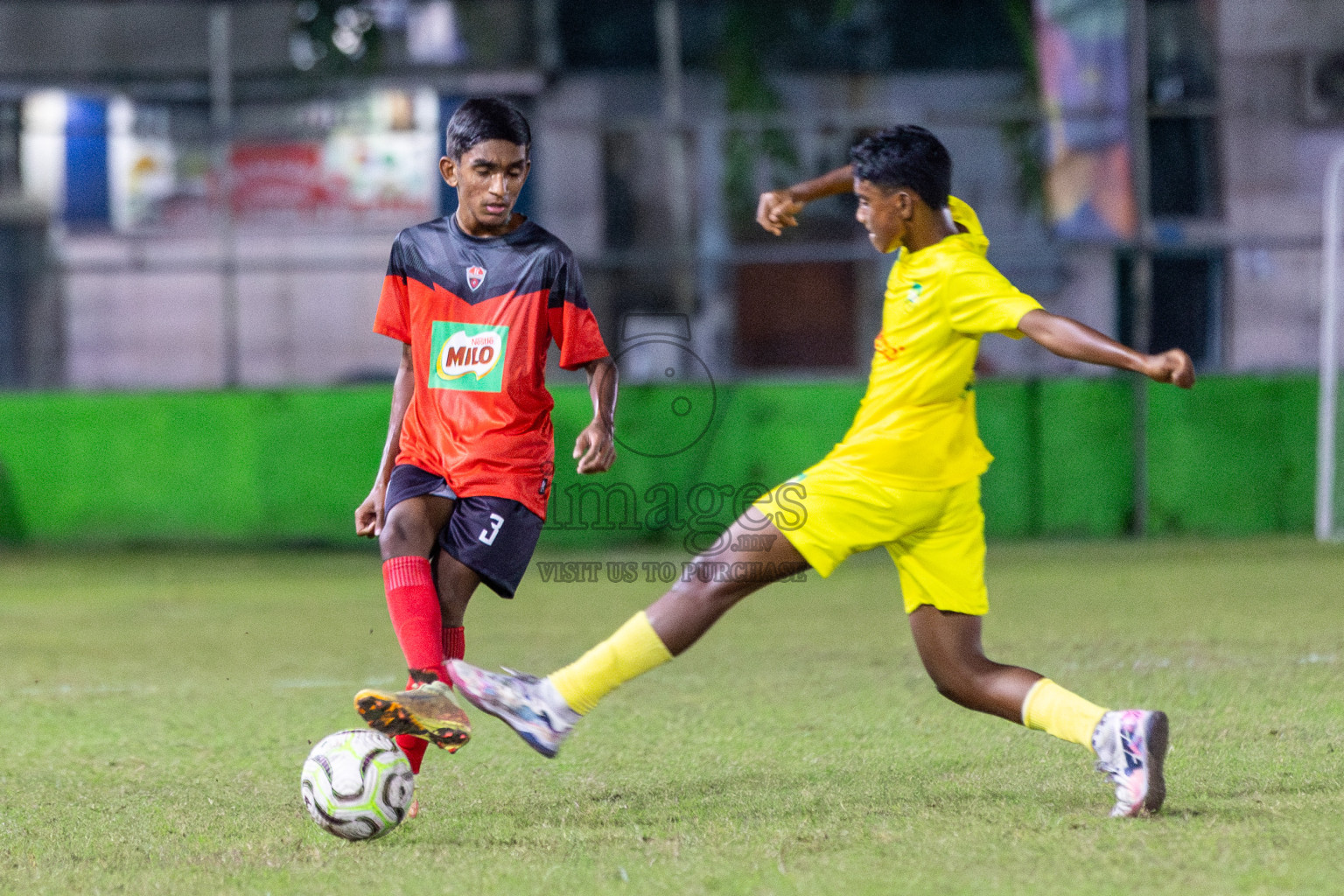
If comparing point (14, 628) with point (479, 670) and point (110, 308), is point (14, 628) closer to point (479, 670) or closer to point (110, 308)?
point (479, 670)

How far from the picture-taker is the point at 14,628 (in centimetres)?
865

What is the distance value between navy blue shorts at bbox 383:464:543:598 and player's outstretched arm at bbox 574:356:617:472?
23cm

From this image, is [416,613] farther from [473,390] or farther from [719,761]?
[719,761]

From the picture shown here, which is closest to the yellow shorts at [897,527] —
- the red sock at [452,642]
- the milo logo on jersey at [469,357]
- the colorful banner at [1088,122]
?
the milo logo on jersey at [469,357]

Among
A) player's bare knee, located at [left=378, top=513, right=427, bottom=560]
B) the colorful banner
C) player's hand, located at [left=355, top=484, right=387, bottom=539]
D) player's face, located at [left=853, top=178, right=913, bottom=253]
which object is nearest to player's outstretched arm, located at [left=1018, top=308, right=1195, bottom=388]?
player's face, located at [left=853, top=178, right=913, bottom=253]

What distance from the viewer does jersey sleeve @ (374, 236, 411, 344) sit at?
434 centimetres

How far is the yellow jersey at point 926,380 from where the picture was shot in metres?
3.97

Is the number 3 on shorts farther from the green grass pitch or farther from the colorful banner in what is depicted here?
the colorful banner

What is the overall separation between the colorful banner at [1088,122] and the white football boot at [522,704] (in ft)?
35.7

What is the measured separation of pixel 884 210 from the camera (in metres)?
4.08

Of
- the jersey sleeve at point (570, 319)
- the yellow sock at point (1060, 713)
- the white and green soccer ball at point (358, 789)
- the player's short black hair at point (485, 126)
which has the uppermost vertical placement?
the player's short black hair at point (485, 126)

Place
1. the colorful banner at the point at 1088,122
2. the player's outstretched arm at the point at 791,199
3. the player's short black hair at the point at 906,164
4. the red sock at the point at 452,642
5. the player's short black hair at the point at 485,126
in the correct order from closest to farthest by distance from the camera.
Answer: the player's short black hair at the point at 906,164 → the player's short black hair at the point at 485,126 → the red sock at the point at 452,642 → the player's outstretched arm at the point at 791,199 → the colorful banner at the point at 1088,122

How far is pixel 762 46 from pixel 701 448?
26.3ft

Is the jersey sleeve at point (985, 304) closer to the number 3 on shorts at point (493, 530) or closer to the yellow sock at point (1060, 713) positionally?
the yellow sock at point (1060, 713)
